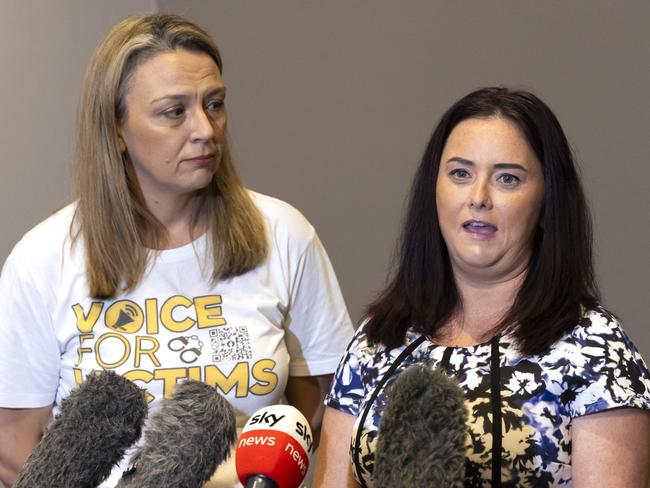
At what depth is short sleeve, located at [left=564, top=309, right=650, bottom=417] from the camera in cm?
153

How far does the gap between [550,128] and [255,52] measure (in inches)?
81.1

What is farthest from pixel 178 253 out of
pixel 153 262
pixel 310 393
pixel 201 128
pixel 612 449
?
pixel 612 449

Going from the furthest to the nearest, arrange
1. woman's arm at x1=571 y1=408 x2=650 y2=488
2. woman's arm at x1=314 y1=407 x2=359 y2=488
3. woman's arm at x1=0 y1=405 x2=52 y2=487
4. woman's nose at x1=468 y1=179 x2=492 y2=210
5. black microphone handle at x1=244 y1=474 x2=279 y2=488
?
1. woman's arm at x1=0 y1=405 x2=52 y2=487
2. woman's arm at x1=314 y1=407 x2=359 y2=488
3. woman's nose at x1=468 y1=179 x2=492 y2=210
4. woman's arm at x1=571 y1=408 x2=650 y2=488
5. black microphone handle at x1=244 y1=474 x2=279 y2=488

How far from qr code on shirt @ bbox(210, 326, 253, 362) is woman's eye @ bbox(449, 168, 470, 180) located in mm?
540

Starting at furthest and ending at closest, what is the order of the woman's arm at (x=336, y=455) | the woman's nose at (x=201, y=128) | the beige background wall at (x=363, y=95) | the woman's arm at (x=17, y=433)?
the beige background wall at (x=363, y=95)
the woman's arm at (x=17, y=433)
the woman's nose at (x=201, y=128)
the woman's arm at (x=336, y=455)

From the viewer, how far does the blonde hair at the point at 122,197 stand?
6.61 feet

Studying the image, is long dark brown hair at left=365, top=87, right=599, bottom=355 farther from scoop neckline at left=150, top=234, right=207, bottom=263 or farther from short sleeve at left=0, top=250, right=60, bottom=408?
short sleeve at left=0, top=250, right=60, bottom=408

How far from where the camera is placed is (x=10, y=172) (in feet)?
11.0

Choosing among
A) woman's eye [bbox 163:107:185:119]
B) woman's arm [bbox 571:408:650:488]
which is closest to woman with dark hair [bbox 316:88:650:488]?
woman's arm [bbox 571:408:650:488]

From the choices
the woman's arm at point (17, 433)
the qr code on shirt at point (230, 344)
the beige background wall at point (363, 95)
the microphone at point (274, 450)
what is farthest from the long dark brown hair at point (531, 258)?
the beige background wall at point (363, 95)


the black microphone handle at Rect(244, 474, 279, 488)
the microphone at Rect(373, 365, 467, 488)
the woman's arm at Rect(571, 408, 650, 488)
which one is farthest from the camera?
the woman's arm at Rect(571, 408, 650, 488)

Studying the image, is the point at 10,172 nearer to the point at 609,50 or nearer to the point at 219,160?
the point at 219,160

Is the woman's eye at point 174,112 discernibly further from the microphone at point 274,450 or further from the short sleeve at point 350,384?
the microphone at point 274,450

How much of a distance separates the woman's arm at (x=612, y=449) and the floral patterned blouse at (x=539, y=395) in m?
0.02
